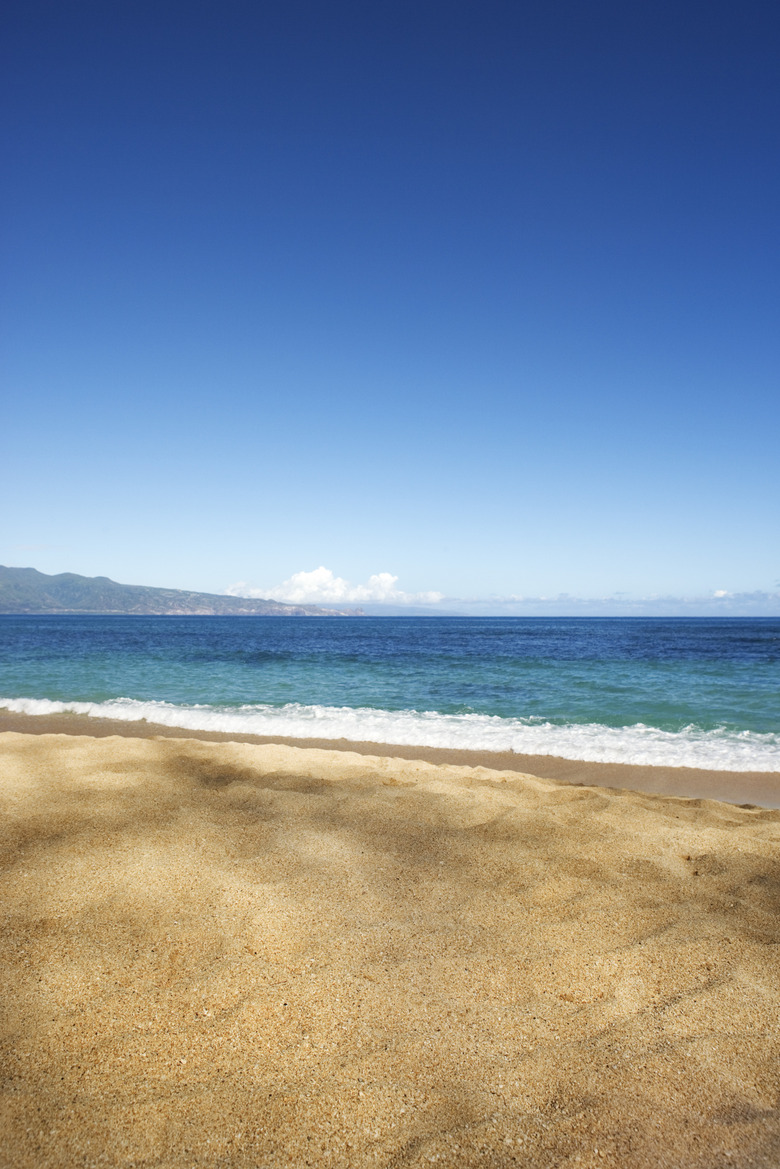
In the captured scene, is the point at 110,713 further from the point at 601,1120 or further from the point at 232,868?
the point at 601,1120

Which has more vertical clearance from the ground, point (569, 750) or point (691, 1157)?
point (691, 1157)

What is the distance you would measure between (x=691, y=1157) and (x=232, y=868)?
2.99m

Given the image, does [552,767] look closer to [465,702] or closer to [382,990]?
[465,702]

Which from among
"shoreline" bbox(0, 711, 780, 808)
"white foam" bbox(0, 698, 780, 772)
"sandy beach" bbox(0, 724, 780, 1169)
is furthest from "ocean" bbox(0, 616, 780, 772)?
"sandy beach" bbox(0, 724, 780, 1169)

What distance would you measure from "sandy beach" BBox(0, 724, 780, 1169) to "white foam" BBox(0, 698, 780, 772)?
5.21 m

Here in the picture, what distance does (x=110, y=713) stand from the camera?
44.9 feet

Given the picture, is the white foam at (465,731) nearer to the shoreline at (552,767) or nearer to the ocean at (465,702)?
the ocean at (465,702)

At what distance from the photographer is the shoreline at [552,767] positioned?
8.18 m

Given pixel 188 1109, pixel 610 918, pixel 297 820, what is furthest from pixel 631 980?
pixel 297 820

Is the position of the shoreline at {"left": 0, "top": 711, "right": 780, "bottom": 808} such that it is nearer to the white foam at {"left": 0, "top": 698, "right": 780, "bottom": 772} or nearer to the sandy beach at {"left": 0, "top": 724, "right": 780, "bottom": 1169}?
the white foam at {"left": 0, "top": 698, "right": 780, "bottom": 772}

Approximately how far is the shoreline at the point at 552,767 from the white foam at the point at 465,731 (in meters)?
0.28

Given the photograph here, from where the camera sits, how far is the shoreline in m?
8.18

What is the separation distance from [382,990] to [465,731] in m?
9.15

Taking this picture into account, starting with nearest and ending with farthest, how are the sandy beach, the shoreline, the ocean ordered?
the sandy beach
the shoreline
the ocean
